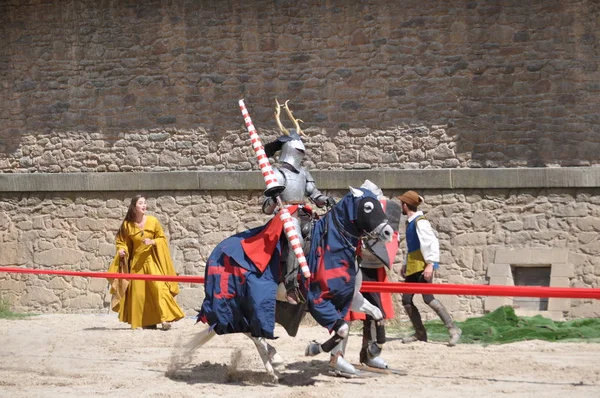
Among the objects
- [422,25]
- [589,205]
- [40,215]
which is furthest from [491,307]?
[40,215]

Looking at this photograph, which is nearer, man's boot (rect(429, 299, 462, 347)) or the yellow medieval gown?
man's boot (rect(429, 299, 462, 347))

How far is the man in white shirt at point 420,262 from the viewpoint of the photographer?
32.5 feet

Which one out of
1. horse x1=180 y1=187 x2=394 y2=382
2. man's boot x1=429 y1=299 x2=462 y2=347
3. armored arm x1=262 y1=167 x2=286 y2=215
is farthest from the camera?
man's boot x1=429 y1=299 x2=462 y2=347

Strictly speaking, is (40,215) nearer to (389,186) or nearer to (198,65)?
(198,65)

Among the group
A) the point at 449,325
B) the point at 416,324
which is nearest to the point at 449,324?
the point at 449,325

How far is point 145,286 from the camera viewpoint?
1153cm

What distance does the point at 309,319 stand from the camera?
11.8 metres

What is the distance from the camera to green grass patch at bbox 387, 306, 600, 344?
9883mm

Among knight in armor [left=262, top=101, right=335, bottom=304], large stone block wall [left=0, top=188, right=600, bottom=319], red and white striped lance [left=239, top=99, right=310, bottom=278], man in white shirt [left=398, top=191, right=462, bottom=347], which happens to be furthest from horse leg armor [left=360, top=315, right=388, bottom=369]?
large stone block wall [left=0, top=188, right=600, bottom=319]

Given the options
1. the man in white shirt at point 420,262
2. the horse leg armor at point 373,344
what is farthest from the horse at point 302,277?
the man in white shirt at point 420,262

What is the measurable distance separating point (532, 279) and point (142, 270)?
4.33 m

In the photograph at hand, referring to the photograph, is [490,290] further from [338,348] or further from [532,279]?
[532,279]

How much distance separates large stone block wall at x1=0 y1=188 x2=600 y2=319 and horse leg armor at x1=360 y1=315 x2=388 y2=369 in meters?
3.44

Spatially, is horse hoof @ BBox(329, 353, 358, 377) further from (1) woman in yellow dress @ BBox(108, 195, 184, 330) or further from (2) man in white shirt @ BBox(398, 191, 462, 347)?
(1) woman in yellow dress @ BBox(108, 195, 184, 330)
